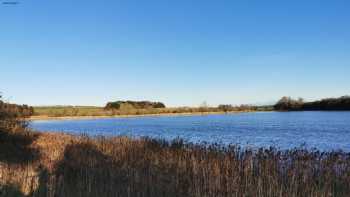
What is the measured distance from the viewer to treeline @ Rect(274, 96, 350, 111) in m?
83.2

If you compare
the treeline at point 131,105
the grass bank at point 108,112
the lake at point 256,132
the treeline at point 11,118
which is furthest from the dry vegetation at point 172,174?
the treeline at point 131,105

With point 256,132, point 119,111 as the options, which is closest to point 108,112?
point 119,111

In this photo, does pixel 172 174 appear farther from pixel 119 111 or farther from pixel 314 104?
pixel 314 104

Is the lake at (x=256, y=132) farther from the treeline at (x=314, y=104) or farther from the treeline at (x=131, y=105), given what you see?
the treeline at (x=131, y=105)

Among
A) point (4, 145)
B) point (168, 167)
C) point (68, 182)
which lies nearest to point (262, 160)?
point (168, 167)

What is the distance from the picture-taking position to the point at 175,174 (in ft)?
31.5

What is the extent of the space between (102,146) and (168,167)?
5.58 meters

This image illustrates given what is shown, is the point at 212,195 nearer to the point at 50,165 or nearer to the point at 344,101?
the point at 50,165

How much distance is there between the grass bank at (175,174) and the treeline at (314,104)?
7525 centimetres

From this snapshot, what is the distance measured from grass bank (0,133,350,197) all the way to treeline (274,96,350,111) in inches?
2963

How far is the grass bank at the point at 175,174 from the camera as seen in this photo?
7.72 meters

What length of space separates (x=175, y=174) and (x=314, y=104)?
90.5m

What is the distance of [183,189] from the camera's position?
821 cm

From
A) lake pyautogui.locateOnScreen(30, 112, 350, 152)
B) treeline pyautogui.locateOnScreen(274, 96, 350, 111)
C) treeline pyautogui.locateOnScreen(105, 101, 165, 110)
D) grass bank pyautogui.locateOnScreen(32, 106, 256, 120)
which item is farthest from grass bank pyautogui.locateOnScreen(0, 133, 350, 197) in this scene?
treeline pyautogui.locateOnScreen(105, 101, 165, 110)
